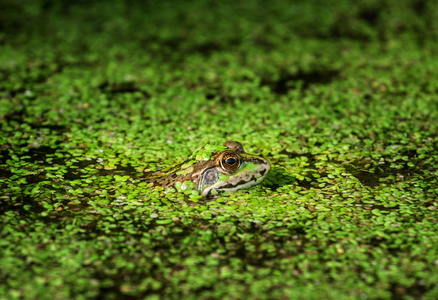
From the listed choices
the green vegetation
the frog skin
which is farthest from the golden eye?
the green vegetation

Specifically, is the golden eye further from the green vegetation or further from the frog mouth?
the green vegetation

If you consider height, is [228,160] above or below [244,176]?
above

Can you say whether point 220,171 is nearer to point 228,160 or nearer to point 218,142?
point 228,160

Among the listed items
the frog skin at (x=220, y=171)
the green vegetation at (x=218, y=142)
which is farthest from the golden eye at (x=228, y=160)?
the green vegetation at (x=218, y=142)

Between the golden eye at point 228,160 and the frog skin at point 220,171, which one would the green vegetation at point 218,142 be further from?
the golden eye at point 228,160

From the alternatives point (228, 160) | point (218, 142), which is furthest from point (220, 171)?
point (218, 142)

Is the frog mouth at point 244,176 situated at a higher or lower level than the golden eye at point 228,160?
lower
